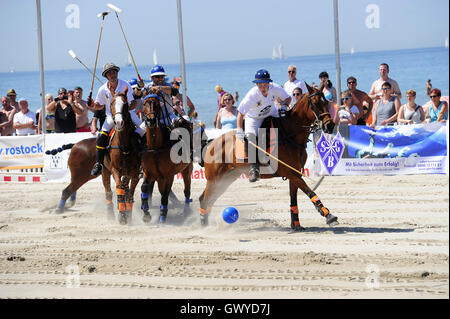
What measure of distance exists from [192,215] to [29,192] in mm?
5015

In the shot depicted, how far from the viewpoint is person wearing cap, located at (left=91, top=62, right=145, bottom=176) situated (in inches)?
433

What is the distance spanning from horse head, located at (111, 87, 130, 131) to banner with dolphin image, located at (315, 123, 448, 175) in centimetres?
535

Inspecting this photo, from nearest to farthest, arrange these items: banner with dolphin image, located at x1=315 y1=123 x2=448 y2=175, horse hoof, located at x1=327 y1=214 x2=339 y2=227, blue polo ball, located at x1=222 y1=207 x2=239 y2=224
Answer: horse hoof, located at x1=327 y1=214 x2=339 y2=227 < blue polo ball, located at x1=222 y1=207 x2=239 y2=224 < banner with dolphin image, located at x1=315 y1=123 x2=448 y2=175

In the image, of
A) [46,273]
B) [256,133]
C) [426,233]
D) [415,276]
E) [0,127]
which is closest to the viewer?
[415,276]

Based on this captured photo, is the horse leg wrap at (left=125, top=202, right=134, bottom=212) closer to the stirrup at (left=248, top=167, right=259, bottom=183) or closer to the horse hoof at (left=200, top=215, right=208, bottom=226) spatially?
the horse hoof at (left=200, top=215, right=208, bottom=226)

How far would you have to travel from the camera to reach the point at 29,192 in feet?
49.5

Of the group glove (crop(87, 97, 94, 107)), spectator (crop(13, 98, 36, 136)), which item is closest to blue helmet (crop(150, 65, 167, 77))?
glove (crop(87, 97, 94, 107))

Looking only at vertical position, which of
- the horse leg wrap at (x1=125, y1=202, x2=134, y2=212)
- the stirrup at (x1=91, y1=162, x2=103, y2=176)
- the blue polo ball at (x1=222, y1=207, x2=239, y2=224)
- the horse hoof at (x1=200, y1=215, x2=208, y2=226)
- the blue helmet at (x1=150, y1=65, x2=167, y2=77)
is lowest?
the horse hoof at (x1=200, y1=215, x2=208, y2=226)

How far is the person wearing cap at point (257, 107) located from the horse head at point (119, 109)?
6.00 ft

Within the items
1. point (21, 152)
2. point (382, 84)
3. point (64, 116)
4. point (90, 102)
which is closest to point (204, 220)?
point (90, 102)

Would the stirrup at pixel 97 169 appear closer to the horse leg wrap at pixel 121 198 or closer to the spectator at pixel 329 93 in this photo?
the horse leg wrap at pixel 121 198

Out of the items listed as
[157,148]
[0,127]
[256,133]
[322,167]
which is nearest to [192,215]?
[157,148]

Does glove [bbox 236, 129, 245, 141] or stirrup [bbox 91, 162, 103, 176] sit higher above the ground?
glove [bbox 236, 129, 245, 141]
